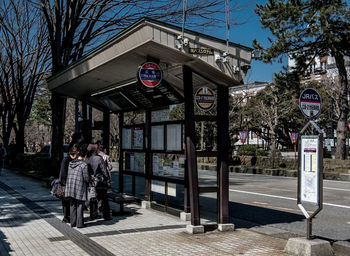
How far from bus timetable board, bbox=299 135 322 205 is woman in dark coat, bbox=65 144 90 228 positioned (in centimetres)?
421

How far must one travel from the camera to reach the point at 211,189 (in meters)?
8.00

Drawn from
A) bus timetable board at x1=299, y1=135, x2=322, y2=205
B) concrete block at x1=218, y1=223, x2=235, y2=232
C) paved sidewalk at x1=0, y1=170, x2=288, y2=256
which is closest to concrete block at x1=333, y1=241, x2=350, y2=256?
paved sidewalk at x1=0, y1=170, x2=288, y2=256

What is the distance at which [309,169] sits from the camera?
6355mm

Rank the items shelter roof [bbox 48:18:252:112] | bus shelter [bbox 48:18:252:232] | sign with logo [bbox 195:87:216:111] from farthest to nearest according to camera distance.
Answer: sign with logo [bbox 195:87:216:111] → bus shelter [bbox 48:18:252:232] → shelter roof [bbox 48:18:252:112]

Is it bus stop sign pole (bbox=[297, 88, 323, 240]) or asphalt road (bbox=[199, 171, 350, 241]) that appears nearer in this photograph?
bus stop sign pole (bbox=[297, 88, 323, 240])

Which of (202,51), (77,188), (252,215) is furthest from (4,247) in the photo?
(252,215)

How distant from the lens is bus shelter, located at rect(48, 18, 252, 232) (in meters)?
7.33

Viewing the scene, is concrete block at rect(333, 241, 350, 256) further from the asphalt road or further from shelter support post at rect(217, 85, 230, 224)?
shelter support post at rect(217, 85, 230, 224)

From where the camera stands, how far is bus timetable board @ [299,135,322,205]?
6.17 meters

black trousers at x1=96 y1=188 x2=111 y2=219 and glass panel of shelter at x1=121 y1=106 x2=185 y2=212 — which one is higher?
glass panel of shelter at x1=121 y1=106 x2=185 y2=212

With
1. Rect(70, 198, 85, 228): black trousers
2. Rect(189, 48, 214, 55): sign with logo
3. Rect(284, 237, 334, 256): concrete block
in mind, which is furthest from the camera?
Rect(70, 198, 85, 228): black trousers

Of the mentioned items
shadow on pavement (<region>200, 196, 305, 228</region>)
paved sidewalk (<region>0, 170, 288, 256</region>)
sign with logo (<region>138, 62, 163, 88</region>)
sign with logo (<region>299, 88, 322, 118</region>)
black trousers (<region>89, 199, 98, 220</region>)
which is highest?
sign with logo (<region>138, 62, 163, 88</region>)

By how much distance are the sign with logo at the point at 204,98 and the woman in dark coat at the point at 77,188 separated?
2615 millimetres

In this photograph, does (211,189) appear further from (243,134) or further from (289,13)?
(243,134)
